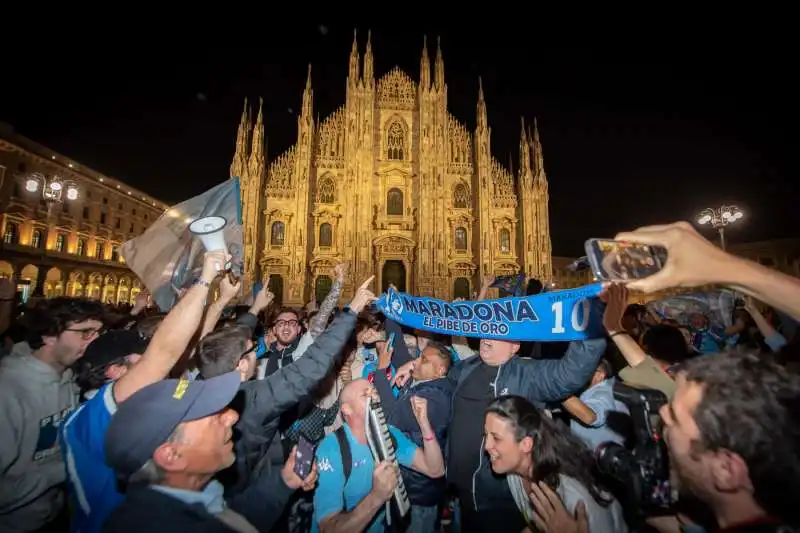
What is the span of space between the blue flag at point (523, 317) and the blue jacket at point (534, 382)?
180mm

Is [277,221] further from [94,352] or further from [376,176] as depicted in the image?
[94,352]

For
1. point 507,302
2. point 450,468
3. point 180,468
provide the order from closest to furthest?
1. point 180,468
2. point 450,468
3. point 507,302

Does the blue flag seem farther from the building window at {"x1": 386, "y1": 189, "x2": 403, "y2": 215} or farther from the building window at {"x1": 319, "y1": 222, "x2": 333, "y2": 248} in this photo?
the building window at {"x1": 386, "y1": 189, "x2": 403, "y2": 215}

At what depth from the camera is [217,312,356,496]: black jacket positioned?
2258 millimetres

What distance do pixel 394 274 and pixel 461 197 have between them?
777cm

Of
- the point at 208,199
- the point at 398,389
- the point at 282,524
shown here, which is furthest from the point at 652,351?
the point at 208,199

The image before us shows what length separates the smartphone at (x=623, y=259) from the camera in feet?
4.43

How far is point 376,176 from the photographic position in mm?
26016

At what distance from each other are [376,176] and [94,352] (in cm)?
2431

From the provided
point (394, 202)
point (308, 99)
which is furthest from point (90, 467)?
point (308, 99)

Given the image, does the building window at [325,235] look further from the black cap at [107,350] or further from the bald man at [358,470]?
the bald man at [358,470]

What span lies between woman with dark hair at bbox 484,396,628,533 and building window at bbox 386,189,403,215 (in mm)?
24599

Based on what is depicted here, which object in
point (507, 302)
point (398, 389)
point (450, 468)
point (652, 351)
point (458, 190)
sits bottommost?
point (450, 468)

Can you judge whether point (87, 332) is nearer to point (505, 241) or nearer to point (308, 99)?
point (505, 241)
